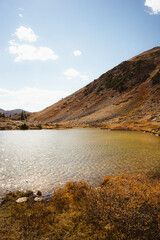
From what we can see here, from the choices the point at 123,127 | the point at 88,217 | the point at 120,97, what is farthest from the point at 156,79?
the point at 88,217

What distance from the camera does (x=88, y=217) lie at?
5512mm

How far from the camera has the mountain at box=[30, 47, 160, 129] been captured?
2714 inches

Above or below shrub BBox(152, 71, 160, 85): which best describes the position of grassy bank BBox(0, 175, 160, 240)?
below

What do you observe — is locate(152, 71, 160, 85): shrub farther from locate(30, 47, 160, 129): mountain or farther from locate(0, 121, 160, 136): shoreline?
locate(0, 121, 160, 136): shoreline

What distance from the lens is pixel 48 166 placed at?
13070 mm

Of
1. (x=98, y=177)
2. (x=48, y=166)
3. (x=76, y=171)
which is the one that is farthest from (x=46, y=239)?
(x=48, y=166)

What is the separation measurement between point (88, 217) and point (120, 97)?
8760 cm

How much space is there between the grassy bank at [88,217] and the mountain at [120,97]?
48504mm

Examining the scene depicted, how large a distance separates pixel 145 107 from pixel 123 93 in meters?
28.1

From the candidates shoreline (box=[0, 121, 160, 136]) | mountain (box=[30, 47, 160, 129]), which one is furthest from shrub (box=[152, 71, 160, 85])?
shoreline (box=[0, 121, 160, 136])

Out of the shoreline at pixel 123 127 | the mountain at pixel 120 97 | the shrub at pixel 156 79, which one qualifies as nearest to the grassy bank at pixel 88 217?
the shoreline at pixel 123 127

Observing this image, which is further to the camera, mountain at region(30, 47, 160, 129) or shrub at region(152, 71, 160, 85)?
shrub at region(152, 71, 160, 85)

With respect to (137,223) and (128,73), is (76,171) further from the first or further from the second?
(128,73)

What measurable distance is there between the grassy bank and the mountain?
159ft
